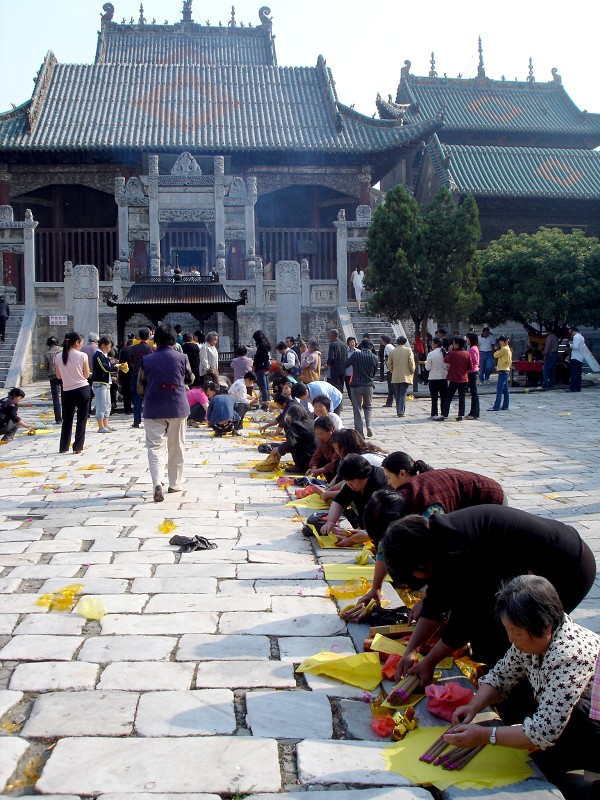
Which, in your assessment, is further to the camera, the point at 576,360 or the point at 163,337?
the point at 576,360

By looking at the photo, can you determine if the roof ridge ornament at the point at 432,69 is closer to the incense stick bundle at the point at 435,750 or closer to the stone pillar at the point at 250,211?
the stone pillar at the point at 250,211

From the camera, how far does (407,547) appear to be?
3934mm

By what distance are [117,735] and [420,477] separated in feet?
6.99

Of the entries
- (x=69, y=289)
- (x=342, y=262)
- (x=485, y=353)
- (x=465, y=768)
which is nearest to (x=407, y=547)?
(x=465, y=768)

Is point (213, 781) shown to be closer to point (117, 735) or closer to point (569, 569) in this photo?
point (117, 735)

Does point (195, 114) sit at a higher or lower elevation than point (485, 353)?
higher

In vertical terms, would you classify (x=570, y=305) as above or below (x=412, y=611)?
above

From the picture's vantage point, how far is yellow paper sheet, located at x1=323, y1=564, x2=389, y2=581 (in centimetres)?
591

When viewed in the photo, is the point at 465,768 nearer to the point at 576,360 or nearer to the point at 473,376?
the point at 473,376

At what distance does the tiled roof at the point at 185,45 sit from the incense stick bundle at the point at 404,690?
3757cm

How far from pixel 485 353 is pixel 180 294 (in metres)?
8.67

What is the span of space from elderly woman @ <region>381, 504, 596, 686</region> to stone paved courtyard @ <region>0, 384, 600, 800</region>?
0.63 metres

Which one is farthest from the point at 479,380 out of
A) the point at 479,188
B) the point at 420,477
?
the point at 420,477

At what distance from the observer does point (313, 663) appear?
4.39 meters
